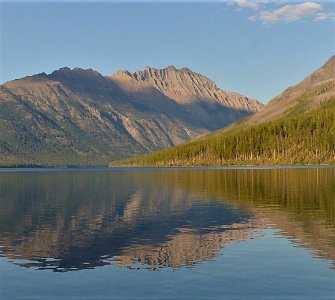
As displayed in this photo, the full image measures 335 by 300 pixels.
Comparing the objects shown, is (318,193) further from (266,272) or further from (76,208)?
(266,272)

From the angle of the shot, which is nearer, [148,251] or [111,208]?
[148,251]

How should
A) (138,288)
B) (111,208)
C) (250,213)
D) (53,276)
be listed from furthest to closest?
(111,208) → (250,213) → (53,276) → (138,288)

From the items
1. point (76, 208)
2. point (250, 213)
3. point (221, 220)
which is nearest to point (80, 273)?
point (221, 220)

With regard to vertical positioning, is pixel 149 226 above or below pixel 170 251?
above

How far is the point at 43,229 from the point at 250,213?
1154 inches

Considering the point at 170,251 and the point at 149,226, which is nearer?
the point at 170,251

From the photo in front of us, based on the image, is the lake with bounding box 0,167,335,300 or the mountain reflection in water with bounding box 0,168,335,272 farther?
the mountain reflection in water with bounding box 0,168,335,272

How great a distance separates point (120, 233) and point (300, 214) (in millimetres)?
26088

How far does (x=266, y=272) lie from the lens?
37781mm

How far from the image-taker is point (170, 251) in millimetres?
45406

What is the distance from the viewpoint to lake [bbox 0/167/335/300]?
33.8 m

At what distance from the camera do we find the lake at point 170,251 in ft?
111

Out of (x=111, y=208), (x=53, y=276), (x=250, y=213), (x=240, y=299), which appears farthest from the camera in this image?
(x=111, y=208)

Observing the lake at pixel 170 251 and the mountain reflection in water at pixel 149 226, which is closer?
A: the lake at pixel 170 251
